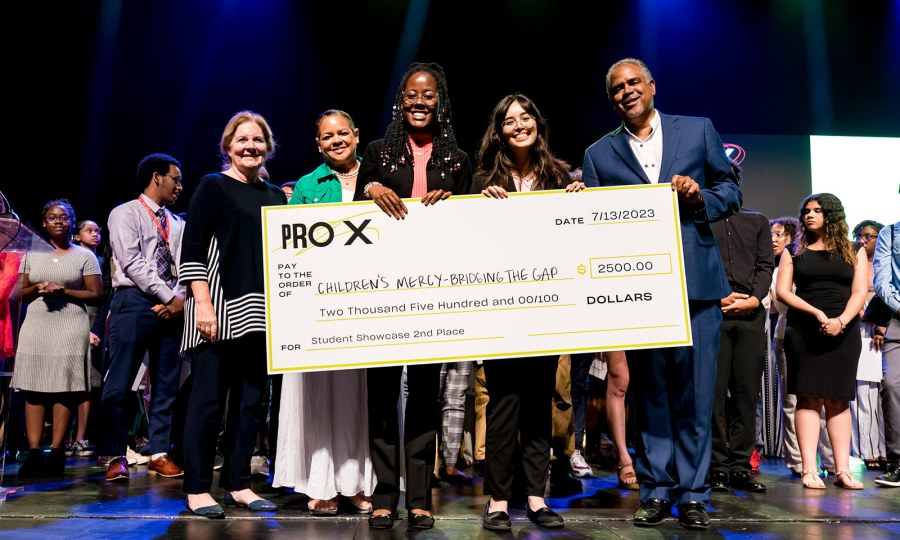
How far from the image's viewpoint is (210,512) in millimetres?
2785

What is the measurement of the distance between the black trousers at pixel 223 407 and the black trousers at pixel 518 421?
1042 millimetres

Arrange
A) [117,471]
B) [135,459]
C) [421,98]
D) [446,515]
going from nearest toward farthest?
1. [421,98]
2. [446,515]
3. [117,471]
4. [135,459]

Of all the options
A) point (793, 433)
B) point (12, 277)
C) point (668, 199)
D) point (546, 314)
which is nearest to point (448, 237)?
point (546, 314)

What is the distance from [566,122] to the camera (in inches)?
275

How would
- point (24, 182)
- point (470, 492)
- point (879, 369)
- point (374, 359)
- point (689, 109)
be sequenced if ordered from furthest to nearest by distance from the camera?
point (689, 109) → point (24, 182) → point (879, 369) → point (470, 492) → point (374, 359)

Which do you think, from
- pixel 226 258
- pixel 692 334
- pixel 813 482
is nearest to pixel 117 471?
pixel 226 258

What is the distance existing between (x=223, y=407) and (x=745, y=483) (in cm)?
268

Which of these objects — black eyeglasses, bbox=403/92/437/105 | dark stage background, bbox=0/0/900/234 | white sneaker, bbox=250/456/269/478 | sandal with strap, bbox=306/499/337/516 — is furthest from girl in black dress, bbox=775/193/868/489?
dark stage background, bbox=0/0/900/234

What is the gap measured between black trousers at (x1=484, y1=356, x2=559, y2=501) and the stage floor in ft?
0.67

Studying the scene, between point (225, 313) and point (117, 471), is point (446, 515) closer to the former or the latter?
point (225, 313)

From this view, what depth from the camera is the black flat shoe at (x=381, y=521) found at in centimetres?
255

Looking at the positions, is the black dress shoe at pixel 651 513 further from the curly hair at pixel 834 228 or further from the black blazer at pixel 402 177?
the curly hair at pixel 834 228

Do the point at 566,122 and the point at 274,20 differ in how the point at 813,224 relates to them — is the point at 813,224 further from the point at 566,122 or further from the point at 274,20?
the point at 274,20

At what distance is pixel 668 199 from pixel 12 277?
290 cm
